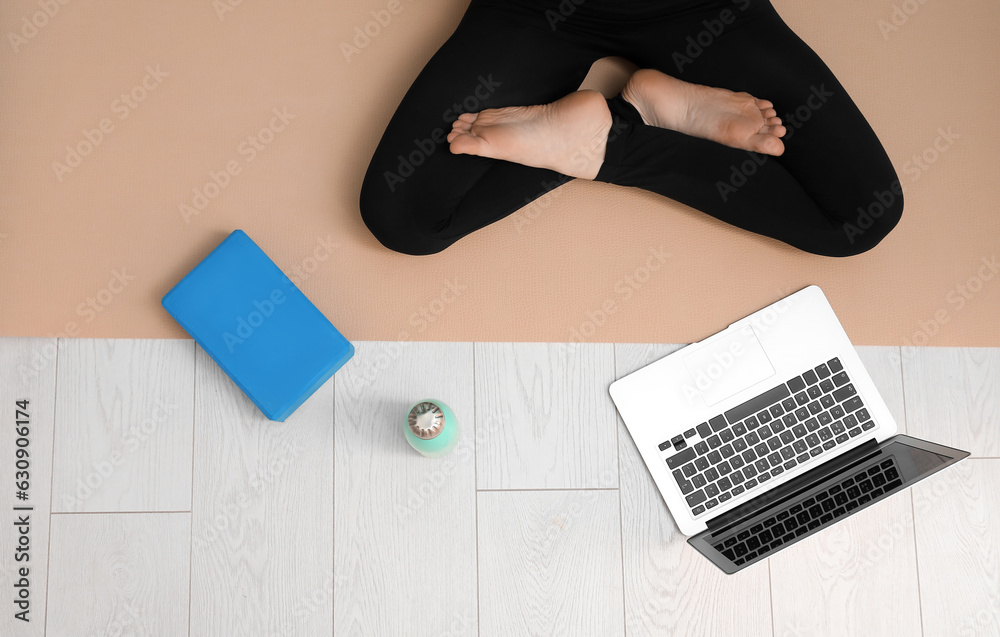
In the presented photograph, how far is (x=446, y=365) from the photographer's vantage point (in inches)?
51.6

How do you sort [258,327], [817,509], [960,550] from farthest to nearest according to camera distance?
[960,550], [258,327], [817,509]

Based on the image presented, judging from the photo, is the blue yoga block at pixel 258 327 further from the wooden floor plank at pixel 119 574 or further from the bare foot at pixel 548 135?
the bare foot at pixel 548 135

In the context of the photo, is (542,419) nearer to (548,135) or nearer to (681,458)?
(681,458)

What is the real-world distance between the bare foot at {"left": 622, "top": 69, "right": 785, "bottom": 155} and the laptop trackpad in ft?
1.19

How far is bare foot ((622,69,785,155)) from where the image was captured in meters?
1.26

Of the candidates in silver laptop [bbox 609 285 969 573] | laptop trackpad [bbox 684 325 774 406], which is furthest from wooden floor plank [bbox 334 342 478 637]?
laptop trackpad [bbox 684 325 774 406]

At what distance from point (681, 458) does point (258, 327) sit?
2.68 ft

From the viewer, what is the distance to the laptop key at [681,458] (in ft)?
4.25

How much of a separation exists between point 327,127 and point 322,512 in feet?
2.42

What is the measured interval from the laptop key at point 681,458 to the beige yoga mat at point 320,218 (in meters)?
0.21

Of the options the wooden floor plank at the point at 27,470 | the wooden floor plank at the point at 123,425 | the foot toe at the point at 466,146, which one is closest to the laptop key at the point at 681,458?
the foot toe at the point at 466,146

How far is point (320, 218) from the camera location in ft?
4.36

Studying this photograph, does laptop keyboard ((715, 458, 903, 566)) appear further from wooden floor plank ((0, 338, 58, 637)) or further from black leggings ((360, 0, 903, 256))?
wooden floor plank ((0, 338, 58, 637))

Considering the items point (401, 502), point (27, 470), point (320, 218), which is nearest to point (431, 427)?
point (401, 502)
